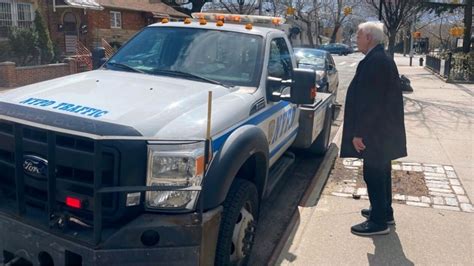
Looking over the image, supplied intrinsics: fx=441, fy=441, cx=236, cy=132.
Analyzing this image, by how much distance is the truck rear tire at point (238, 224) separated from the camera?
2814mm

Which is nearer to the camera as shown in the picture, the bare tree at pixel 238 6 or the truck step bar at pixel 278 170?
the truck step bar at pixel 278 170

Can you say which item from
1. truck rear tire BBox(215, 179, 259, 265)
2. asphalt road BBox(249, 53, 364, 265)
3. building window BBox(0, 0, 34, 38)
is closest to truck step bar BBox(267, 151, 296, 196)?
asphalt road BBox(249, 53, 364, 265)

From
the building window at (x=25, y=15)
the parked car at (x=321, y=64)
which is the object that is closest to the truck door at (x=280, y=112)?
the parked car at (x=321, y=64)

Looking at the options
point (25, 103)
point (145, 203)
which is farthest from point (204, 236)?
point (25, 103)

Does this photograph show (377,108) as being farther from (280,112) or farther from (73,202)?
(73,202)

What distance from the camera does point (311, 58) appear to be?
12.3 m

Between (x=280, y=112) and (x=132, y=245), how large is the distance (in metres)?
2.21

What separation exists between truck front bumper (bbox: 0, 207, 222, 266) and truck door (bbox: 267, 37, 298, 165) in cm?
156

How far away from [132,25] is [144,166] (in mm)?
29496

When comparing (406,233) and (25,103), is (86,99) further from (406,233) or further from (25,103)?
(406,233)

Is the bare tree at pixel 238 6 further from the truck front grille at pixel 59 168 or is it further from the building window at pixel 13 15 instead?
the truck front grille at pixel 59 168

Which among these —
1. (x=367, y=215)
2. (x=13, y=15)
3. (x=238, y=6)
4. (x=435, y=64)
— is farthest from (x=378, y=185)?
(x=238, y=6)

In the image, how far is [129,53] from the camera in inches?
164

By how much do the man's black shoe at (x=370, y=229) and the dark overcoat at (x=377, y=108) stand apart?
2.17 ft
